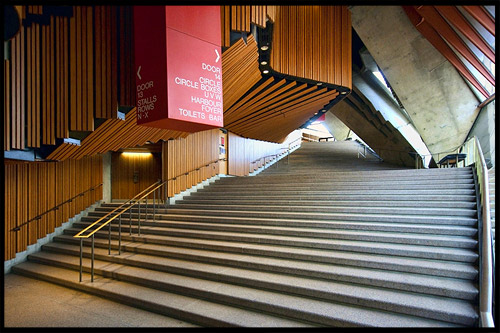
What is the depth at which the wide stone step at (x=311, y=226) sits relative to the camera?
190 inches

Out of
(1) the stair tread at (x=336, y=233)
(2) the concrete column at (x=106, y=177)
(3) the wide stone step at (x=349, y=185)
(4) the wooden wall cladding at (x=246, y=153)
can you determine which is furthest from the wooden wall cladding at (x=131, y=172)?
(1) the stair tread at (x=336, y=233)

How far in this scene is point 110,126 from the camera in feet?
19.8

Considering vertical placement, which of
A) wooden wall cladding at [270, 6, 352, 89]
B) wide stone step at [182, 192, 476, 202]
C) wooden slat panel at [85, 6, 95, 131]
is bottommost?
wide stone step at [182, 192, 476, 202]

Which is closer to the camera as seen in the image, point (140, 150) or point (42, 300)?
point (42, 300)

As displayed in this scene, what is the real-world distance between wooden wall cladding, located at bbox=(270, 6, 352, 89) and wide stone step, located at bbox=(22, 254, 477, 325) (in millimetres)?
5046

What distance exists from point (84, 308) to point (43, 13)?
4.61 meters

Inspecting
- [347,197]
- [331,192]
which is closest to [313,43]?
[331,192]

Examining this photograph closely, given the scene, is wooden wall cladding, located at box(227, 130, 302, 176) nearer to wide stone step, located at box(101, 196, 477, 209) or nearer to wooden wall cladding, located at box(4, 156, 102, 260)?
wide stone step, located at box(101, 196, 477, 209)

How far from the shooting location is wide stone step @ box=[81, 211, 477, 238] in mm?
4824

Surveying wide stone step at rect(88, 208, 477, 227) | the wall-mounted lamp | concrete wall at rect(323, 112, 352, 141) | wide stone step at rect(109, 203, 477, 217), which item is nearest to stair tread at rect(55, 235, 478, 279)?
wide stone step at rect(88, 208, 477, 227)

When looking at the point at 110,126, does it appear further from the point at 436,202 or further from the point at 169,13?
the point at 436,202

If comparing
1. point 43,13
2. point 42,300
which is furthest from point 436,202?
point 43,13

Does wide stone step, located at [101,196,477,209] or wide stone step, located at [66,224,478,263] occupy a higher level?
wide stone step, located at [101,196,477,209]

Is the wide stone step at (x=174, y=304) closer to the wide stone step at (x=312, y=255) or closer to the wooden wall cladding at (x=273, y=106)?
the wide stone step at (x=312, y=255)
